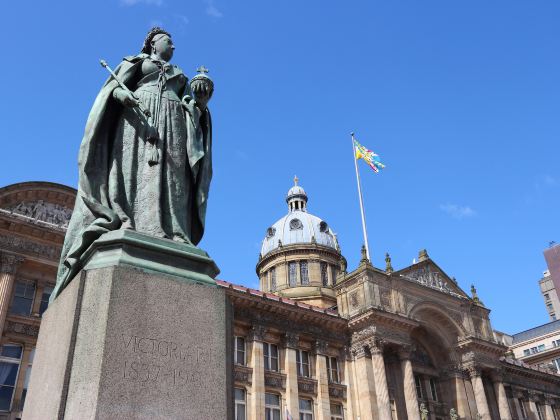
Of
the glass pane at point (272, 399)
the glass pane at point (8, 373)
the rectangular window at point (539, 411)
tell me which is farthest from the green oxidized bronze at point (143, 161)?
the rectangular window at point (539, 411)

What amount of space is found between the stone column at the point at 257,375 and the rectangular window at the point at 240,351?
54 centimetres

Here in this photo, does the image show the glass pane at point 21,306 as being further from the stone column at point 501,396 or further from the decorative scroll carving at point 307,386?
the stone column at point 501,396

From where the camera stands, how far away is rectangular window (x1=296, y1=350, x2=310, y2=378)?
117ft

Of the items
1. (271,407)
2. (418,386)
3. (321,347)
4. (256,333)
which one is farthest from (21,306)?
(418,386)

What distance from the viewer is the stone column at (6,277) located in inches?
1006

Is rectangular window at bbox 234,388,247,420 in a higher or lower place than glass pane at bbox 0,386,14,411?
higher

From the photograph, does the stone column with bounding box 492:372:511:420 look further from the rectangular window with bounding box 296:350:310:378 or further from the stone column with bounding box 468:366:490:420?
the rectangular window with bounding box 296:350:310:378

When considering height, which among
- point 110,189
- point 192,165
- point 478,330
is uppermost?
point 478,330

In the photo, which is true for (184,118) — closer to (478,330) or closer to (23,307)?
(23,307)

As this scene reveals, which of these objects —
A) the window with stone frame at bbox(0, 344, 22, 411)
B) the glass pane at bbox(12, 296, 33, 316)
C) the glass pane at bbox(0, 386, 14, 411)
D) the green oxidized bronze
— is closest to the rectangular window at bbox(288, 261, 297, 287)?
the glass pane at bbox(12, 296, 33, 316)

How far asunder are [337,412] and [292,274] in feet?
71.4

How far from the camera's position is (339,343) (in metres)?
38.4

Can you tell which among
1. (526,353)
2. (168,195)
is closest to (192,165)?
(168,195)

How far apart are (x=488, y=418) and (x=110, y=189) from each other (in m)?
41.6
